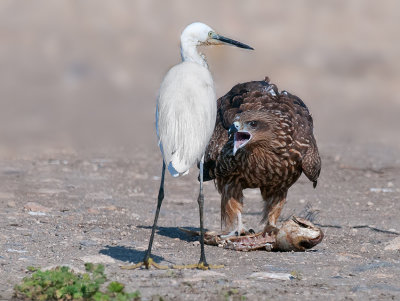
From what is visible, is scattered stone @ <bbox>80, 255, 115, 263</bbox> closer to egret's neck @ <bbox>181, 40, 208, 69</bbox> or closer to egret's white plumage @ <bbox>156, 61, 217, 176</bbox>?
egret's white plumage @ <bbox>156, 61, 217, 176</bbox>

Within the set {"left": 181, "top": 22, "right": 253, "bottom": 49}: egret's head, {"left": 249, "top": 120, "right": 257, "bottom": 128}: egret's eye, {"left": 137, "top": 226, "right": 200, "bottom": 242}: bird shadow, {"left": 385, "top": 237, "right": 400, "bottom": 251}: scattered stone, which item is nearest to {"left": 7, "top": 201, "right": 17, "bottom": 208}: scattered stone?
{"left": 137, "top": 226, "right": 200, "bottom": 242}: bird shadow

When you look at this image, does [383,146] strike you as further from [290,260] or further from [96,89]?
[290,260]

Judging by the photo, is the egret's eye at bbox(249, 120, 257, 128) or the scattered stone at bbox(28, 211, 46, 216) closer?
the egret's eye at bbox(249, 120, 257, 128)

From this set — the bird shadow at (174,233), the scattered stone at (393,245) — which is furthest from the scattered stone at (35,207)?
the scattered stone at (393,245)

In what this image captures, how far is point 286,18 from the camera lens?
1066 inches

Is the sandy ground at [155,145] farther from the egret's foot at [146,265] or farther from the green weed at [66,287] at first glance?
the green weed at [66,287]

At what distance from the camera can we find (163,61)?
23938mm

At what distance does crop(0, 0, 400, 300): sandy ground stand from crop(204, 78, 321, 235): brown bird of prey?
0.65 meters

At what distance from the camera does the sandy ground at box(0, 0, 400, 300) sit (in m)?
8.02

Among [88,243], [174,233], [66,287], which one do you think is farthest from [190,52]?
[174,233]

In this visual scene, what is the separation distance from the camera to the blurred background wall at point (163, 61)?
1966cm

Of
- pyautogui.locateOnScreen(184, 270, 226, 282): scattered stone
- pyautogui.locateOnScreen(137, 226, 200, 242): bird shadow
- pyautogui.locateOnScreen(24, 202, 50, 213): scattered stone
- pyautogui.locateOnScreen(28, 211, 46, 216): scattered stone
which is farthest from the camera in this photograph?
pyautogui.locateOnScreen(24, 202, 50, 213): scattered stone

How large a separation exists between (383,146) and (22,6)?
12406 mm

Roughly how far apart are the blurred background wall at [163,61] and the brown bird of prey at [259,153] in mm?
7605
